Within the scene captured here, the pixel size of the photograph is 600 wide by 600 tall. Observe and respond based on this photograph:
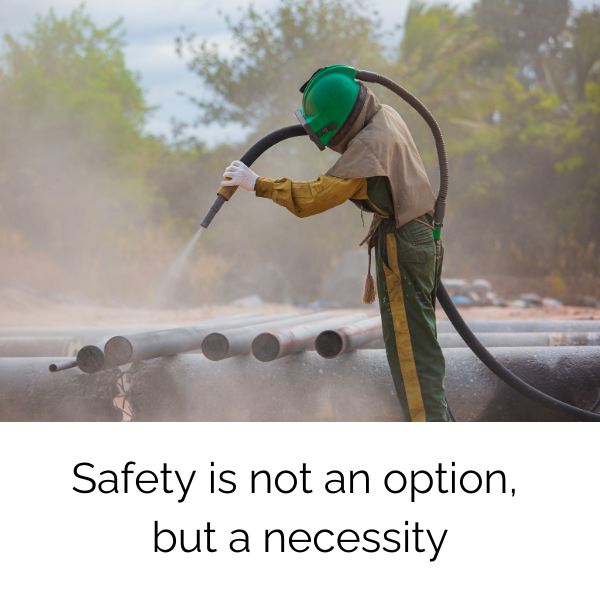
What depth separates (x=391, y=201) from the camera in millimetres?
1826

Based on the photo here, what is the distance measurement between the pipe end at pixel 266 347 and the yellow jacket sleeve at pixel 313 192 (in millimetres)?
458

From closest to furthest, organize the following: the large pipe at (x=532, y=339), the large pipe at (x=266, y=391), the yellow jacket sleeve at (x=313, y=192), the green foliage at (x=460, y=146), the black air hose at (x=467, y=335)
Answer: the yellow jacket sleeve at (x=313, y=192) < the black air hose at (x=467, y=335) < the large pipe at (x=266, y=391) < the large pipe at (x=532, y=339) < the green foliage at (x=460, y=146)

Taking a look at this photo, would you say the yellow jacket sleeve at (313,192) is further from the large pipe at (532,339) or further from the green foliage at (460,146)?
the green foliage at (460,146)

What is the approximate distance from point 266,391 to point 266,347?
215 mm

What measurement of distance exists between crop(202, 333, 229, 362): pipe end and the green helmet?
31.5 inches

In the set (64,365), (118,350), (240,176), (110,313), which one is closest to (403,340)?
(240,176)

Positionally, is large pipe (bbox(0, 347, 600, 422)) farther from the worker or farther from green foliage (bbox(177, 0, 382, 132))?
green foliage (bbox(177, 0, 382, 132))

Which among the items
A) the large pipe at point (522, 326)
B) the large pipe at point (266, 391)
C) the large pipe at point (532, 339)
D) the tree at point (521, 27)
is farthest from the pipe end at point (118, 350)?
the tree at point (521, 27)

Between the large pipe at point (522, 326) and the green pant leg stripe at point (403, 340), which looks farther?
the large pipe at point (522, 326)

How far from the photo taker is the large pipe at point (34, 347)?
2943 millimetres

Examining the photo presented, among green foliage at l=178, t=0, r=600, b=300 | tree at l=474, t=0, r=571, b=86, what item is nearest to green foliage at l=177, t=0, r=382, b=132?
green foliage at l=178, t=0, r=600, b=300

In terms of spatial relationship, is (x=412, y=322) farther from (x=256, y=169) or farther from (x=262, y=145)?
(x=256, y=169)

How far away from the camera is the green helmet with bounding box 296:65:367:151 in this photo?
5.82 ft
